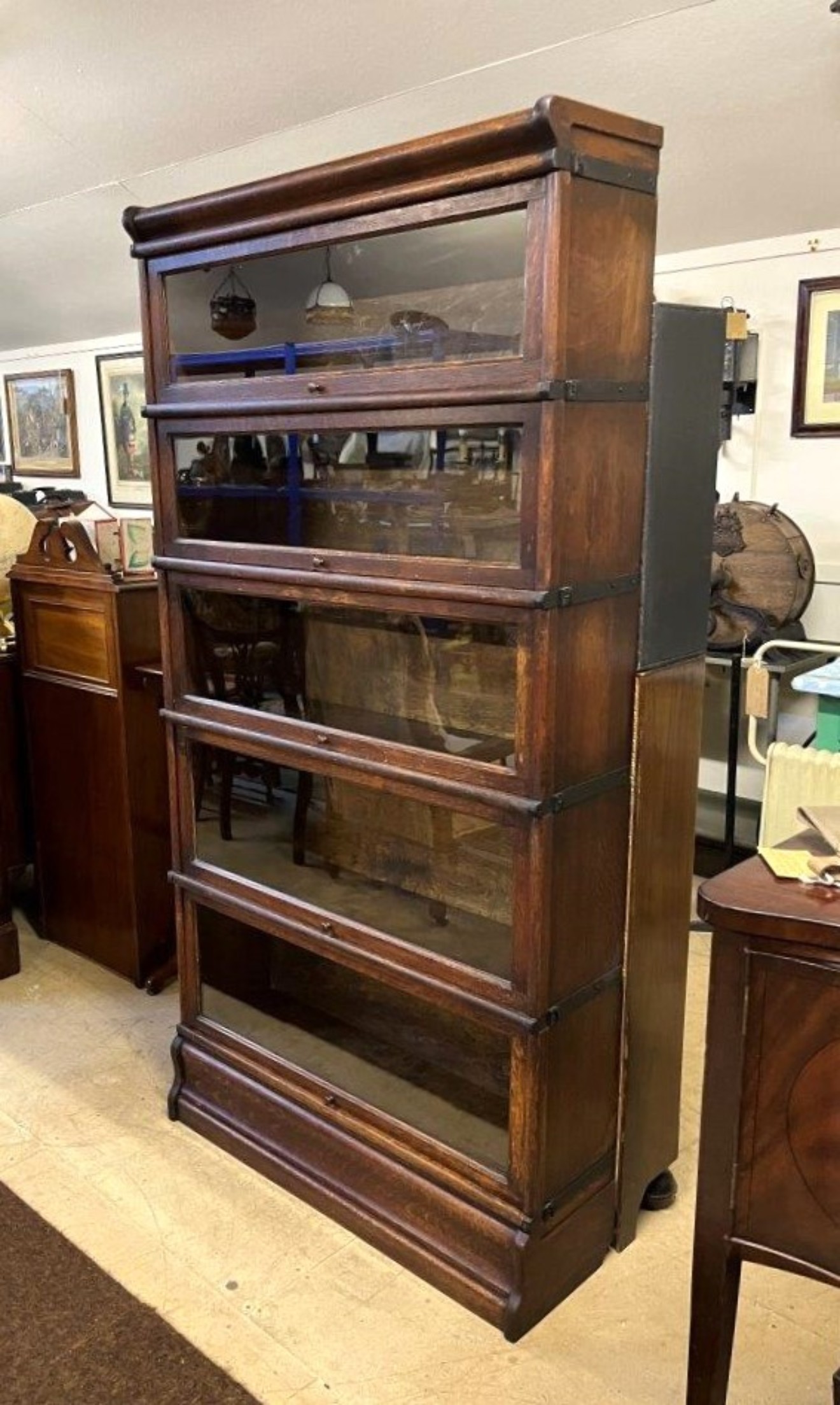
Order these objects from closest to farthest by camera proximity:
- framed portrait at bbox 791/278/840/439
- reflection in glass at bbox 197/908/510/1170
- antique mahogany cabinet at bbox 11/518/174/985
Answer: reflection in glass at bbox 197/908/510/1170
antique mahogany cabinet at bbox 11/518/174/985
framed portrait at bbox 791/278/840/439

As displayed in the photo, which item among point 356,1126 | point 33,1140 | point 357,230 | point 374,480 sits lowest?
point 33,1140

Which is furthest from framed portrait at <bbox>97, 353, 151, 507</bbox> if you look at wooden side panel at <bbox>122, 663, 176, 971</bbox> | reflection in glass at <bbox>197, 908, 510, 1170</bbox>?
reflection in glass at <bbox>197, 908, 510, 1170</bbox>

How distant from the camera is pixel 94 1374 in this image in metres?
1.69

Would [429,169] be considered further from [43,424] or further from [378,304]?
[43,424]

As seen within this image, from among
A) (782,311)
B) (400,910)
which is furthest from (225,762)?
(782,311)

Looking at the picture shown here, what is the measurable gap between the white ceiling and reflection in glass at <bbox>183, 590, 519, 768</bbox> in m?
1.62

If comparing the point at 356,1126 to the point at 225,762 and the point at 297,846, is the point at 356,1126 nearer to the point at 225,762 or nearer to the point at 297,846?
the point at 297,846

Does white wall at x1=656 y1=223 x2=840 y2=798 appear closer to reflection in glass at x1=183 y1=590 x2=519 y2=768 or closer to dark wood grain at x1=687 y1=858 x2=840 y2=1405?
reflection in glass at x1=183 y1=590 x2=519 y2=768

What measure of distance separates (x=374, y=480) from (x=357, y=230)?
1.33 feet

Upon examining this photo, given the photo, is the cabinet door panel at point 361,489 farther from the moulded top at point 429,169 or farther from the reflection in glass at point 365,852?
the reflection in glass at point 365,852

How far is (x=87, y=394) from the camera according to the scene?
6.24 metres

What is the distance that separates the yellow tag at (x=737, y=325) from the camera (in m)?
3.03

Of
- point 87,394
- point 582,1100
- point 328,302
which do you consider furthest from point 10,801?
point 87,394

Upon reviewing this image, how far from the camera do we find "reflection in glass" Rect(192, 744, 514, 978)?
5.96 feet
